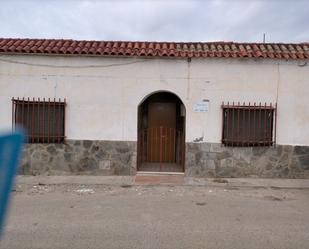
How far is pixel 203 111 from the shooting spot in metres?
10.5

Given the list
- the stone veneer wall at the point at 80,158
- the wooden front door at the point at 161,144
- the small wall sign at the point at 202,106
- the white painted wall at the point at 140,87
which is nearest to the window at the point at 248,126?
the white painted wall at the point at 140,87

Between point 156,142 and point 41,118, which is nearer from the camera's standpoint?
point 41,118

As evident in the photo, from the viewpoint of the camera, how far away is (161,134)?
12.1 meters

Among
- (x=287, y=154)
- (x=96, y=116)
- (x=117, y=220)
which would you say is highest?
(x=96, y=116)

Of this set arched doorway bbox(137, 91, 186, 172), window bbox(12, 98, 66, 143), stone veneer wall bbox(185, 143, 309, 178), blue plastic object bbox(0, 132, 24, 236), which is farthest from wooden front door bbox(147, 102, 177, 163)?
blue plastic object bbox(0, 132, 24, 236)

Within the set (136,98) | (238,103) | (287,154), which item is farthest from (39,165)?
(287,154)

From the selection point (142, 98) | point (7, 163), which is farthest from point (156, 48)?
point (7, 163)

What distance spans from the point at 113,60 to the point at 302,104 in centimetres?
528

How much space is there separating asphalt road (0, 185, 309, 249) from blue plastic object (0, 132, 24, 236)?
11.1 feet

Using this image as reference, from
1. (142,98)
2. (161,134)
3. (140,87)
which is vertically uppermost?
(140,87)

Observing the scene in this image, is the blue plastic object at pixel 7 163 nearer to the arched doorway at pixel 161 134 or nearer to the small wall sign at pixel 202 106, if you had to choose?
the small wall sign at pixel 202 106

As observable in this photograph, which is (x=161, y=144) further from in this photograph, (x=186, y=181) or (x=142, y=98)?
(x=186, y=181)

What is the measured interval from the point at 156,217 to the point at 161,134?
577cm

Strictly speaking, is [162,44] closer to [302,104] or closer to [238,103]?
[238,103]
